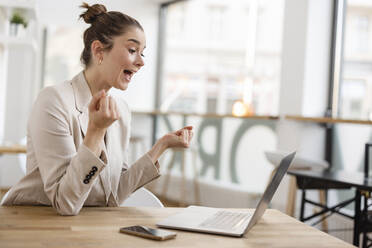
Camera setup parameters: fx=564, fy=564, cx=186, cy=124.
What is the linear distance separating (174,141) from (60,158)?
0.34 meters

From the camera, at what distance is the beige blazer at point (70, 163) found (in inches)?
57.2

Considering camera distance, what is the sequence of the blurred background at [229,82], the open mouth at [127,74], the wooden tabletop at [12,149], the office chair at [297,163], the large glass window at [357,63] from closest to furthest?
the open mouth at [127,74] → the office chair at [297,163] → the wooden tabletop at [12,149] → the large glass window at [357,63] → the blurred background at [229,82]

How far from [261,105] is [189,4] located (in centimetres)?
177

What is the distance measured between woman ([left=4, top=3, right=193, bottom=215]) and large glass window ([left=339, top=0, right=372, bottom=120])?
2.77 metres

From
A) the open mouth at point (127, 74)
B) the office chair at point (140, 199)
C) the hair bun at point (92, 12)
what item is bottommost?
the office chair at point (140, 199)

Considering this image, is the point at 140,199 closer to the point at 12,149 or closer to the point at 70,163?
the point at 70,163

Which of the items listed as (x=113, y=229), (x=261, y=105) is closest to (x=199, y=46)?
(x=261, y=105)

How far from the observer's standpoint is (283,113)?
4707 mm

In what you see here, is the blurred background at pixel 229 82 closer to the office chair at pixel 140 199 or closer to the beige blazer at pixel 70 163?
the office chair at pixel 140 199

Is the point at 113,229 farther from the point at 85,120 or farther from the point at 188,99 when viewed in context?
the point at 188,99

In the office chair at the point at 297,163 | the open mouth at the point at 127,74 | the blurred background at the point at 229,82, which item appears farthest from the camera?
the blurred background at the point at 229,82

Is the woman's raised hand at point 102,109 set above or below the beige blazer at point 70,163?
above

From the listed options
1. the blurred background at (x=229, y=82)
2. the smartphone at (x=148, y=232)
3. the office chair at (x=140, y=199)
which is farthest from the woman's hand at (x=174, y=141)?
the blurred background at (x=229, y=82)

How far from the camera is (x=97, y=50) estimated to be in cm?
181
